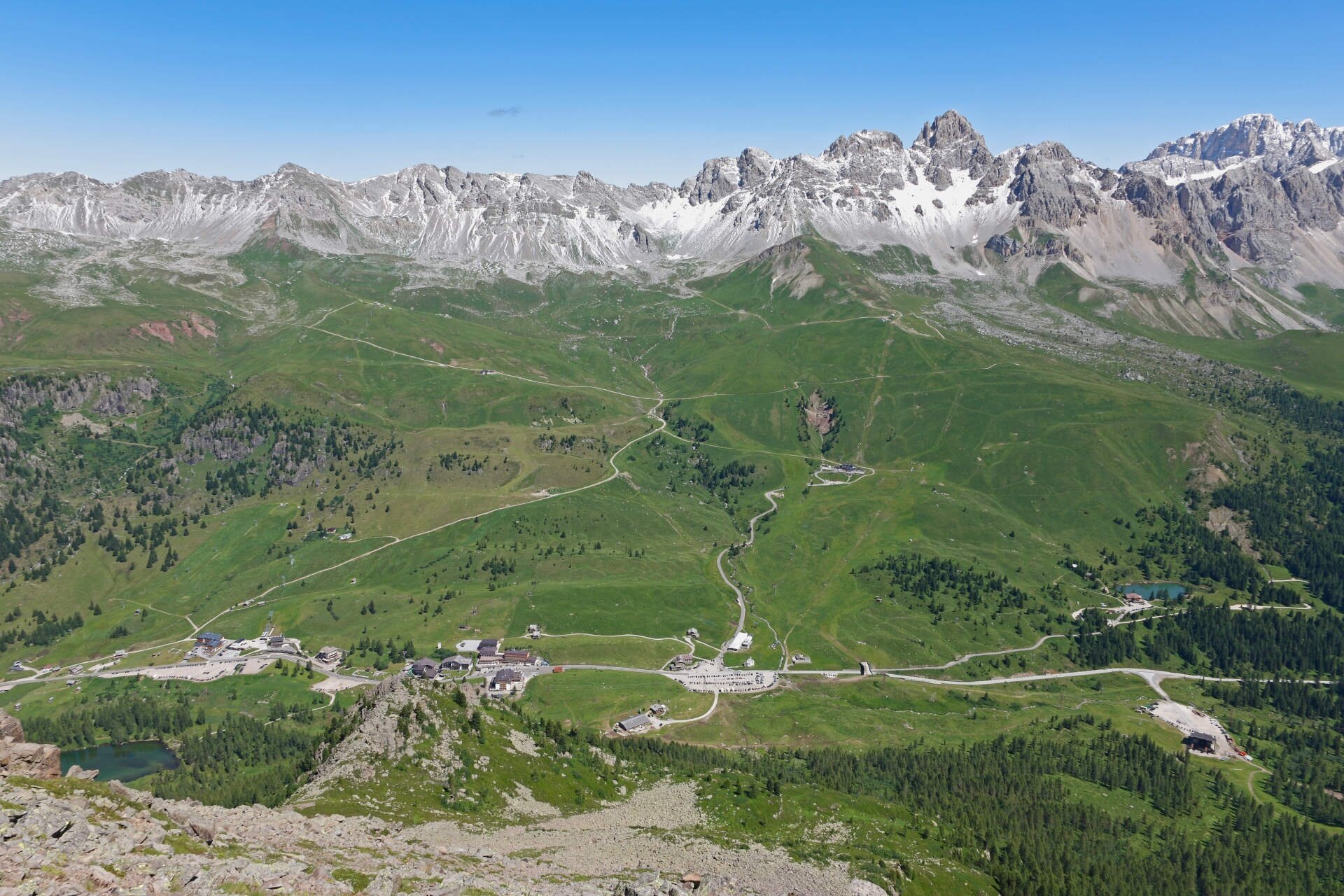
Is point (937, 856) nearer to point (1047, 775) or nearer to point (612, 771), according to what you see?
point (612, 771)

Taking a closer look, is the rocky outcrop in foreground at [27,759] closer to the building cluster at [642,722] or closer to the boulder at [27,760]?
the boulder at [27,760]

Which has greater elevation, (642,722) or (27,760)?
(27,760)

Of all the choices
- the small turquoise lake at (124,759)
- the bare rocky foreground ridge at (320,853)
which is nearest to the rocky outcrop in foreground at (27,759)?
the bare rocky foreground ridge at (320,853)

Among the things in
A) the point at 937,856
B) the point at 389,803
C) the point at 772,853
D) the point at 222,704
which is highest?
the point at 389,803

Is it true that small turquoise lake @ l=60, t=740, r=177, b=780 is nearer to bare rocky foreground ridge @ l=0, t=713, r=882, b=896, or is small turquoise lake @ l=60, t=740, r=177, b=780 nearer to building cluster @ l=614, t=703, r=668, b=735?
building cluster @ l=614, t=703, r=668, b=735

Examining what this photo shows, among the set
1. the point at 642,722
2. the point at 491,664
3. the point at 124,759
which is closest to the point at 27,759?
the point at 642,722

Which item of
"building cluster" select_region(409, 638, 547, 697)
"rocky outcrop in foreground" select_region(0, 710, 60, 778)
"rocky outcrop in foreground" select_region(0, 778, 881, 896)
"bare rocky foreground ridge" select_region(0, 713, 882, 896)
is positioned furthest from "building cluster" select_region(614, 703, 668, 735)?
"rocky outcrop in foreground" select_region(0, 710, 60, 778)

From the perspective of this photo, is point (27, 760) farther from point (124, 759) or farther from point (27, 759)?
point (124, 759)

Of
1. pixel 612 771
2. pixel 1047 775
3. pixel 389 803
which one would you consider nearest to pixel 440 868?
pixel 389 803
